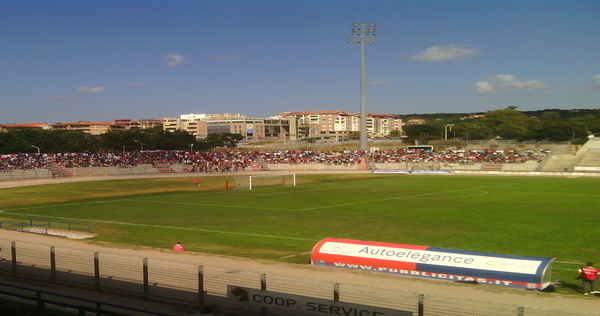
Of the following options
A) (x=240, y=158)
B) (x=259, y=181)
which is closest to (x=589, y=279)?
(x=259, y=181)

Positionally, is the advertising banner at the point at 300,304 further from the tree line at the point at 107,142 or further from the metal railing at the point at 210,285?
the tree line at the point at 107,142

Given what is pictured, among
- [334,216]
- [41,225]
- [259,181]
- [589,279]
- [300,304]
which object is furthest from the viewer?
[259,181]

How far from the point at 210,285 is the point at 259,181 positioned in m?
51.0

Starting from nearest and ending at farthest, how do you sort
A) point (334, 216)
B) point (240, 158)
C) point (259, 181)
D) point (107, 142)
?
point (334, 216) → point (259, 181) → point (240, 158) → point (107, 142)

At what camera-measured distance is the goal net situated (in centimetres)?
6291

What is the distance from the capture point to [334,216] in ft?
120

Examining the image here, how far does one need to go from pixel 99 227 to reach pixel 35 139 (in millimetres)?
113950

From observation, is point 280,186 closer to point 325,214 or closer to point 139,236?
point 325,214

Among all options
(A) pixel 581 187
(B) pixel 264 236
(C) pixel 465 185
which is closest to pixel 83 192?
(B) pixel 264 236

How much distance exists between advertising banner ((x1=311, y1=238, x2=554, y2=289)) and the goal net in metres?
41.9

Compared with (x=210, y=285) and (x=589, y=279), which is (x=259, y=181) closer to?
(x=210, y=285)

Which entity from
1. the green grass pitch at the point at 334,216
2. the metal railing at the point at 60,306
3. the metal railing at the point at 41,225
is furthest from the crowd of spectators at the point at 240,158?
the metal railing at the point at 60,306

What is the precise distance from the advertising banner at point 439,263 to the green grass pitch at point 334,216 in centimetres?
197

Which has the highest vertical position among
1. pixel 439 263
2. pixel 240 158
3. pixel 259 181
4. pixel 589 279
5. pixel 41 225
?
pixel 439 263
